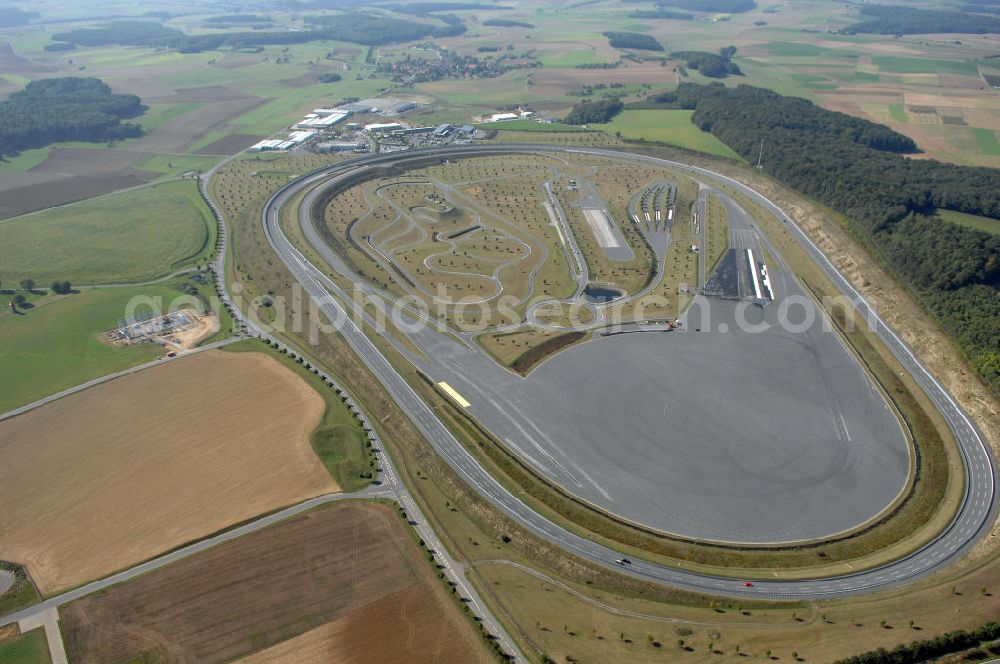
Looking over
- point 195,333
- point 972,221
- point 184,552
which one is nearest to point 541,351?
point 184,552

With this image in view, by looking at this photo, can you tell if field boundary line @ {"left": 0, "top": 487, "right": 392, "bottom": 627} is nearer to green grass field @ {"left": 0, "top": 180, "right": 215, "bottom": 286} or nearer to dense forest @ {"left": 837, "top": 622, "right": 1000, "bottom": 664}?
dense forest @ {"left": 837, "top": 622, "right": 1000, "bottom": 664}

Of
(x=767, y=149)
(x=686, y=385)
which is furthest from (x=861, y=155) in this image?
(x=686, y=385)

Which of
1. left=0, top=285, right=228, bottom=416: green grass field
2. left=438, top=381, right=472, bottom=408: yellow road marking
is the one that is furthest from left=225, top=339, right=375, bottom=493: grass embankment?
left=0, top=285, right=228, bottom=416: green grass field

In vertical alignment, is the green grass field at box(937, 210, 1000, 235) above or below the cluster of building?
above

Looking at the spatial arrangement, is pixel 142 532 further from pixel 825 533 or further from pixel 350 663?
pixel 825 533

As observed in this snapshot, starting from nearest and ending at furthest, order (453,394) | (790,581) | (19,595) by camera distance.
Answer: (19,595) → (790,581) → (453,394)

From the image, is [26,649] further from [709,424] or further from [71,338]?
Result: [709,424]

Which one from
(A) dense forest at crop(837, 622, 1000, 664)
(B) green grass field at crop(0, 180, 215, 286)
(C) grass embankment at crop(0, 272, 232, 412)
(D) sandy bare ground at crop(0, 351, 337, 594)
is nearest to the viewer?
(A) dense forest at crop(837, 622, 1000, 664)
